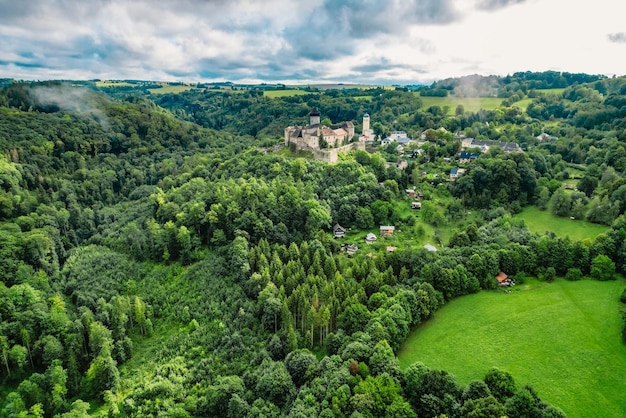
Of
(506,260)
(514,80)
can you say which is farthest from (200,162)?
(514,80)

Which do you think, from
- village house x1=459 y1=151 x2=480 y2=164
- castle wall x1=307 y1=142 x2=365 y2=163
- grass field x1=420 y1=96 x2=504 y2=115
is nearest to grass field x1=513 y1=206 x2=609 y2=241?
village house x1=459 y1=151 x2=480 y2=164

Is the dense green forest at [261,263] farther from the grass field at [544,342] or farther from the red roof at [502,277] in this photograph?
the grass field at [544,342]

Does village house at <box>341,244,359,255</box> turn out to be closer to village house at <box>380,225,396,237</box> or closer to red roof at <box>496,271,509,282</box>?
village house at <box>380,225,396,237</box>

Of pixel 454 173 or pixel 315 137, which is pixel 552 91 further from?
pixel 315 137

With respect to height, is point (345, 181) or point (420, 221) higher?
point (345, 181)

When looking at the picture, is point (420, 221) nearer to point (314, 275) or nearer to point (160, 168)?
point (314, 275)

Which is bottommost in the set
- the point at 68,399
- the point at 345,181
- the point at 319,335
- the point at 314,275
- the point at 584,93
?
the point at 68,399

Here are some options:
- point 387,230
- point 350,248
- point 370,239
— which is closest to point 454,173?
point 387,230
